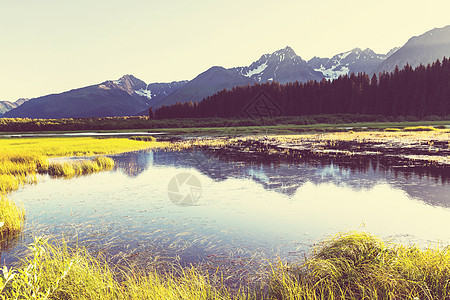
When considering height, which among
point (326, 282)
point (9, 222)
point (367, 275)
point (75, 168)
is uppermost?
point (75, 168)

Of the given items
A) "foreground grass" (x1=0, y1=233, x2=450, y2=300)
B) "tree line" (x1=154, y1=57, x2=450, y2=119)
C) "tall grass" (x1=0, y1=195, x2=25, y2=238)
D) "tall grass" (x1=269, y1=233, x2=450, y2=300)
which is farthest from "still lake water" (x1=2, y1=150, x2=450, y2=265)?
"tree line" (x1=154, y1=57, x2=450, y2=119)

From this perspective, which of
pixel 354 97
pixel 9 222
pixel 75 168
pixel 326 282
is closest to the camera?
pixel 326 282

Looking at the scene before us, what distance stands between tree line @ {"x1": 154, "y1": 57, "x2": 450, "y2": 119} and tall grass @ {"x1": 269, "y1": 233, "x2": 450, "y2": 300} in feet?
383

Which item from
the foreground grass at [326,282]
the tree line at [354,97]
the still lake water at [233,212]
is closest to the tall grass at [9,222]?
the still lake water at [233,212]

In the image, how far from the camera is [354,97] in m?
126

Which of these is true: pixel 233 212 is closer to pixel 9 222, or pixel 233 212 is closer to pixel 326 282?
pixel 326 282

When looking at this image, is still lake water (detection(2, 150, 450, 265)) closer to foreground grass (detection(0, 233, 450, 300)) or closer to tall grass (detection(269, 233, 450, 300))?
tall grass (detection(269, 233, 450, 300))

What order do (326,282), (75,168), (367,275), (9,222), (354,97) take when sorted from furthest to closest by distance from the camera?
(354,97)
(75,168)
(9,222)
(326,282)
(367,275)

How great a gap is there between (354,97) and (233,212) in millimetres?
127014

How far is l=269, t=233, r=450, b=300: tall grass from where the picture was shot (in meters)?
6.09

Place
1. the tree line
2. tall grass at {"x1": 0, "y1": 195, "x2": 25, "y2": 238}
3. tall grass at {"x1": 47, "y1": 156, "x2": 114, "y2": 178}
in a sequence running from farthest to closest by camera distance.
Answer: the tree line, tall grass at {"x1": 47, "y1": 156, "x2": 114, "y2": 178}, tall grass at {"x1": 0, "y1": 195, "x2": 25, "y2": 238}

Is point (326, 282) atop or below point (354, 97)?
below

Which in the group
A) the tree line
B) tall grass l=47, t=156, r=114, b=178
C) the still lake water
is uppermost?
the tree line

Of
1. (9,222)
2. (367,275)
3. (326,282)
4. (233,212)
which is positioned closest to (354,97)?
(233,212)
